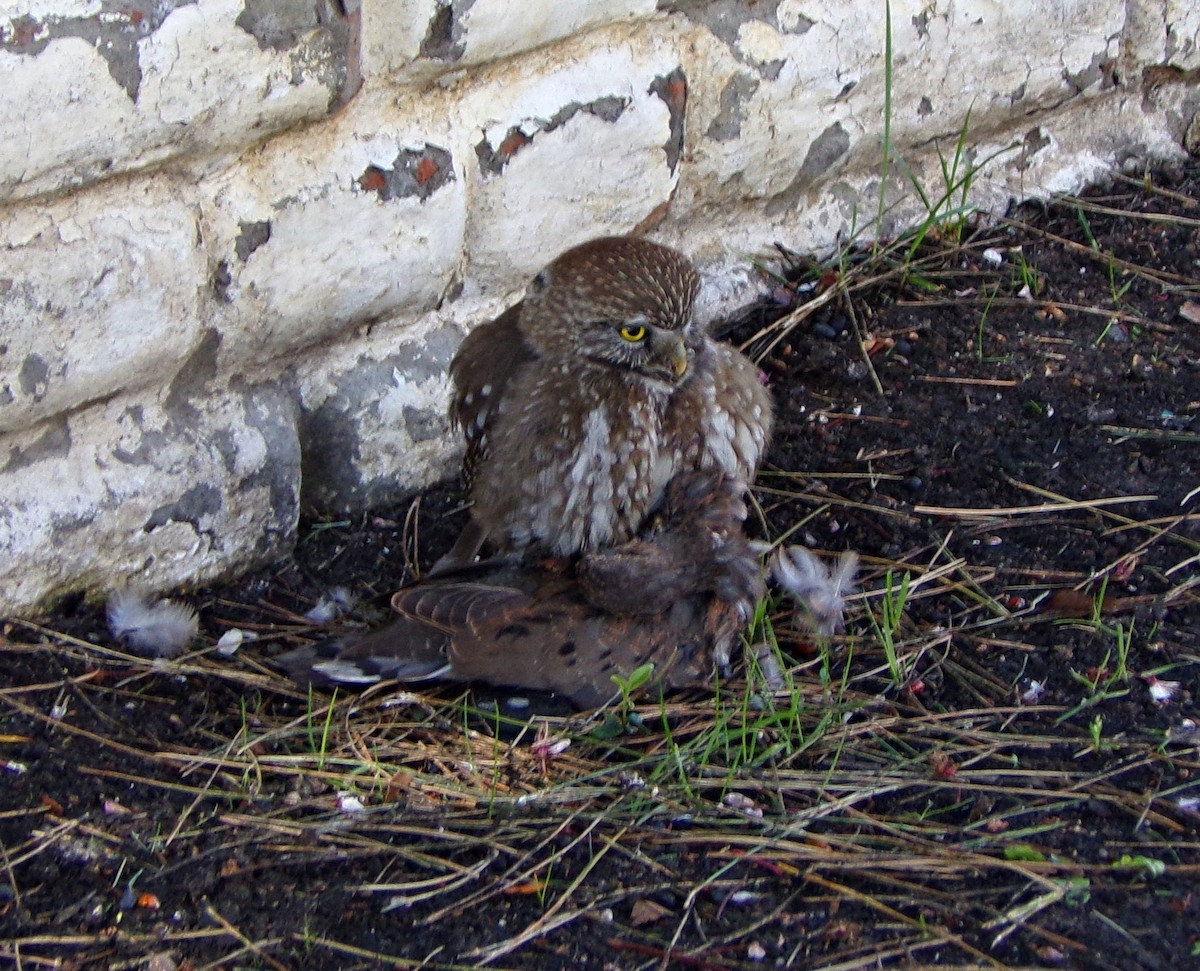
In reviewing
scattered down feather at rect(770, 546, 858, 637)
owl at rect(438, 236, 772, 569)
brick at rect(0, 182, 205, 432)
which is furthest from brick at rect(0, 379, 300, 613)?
scattered down feather at rect(770, 546, 858, 637)

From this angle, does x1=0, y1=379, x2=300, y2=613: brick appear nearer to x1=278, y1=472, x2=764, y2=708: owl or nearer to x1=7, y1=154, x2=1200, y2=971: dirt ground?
x1=7, y1=154, x2=1200, y2=971: dirt ground

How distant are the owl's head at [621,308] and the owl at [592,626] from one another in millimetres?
427

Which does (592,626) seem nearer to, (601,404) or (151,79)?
(601,404)

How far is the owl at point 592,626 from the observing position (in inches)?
122

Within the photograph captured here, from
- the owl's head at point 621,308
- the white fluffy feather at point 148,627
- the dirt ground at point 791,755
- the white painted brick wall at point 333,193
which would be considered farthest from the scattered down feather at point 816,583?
the white fluffy feather at point 148,627

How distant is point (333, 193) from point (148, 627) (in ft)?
3.60

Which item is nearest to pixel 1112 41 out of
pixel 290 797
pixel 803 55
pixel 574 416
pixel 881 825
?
pixel 803 55

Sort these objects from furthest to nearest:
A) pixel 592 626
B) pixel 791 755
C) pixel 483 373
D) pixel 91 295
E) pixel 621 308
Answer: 1. pixel 483 373
2. pixel 621 308
3. pixel 592 626
4. pixel 91 295
5. pixel 791 755

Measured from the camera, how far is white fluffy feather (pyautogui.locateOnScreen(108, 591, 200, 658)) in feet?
10.8

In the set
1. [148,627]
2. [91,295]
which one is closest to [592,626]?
[148,627]

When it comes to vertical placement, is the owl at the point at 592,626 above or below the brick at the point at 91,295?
below

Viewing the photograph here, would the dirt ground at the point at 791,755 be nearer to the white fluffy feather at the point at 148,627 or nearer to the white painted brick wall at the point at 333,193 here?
the white fluffy feather at the point at 148,627

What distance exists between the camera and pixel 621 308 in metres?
3.27

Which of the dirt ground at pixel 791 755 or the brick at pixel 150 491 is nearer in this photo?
the dirt ground at pixel 791 755
